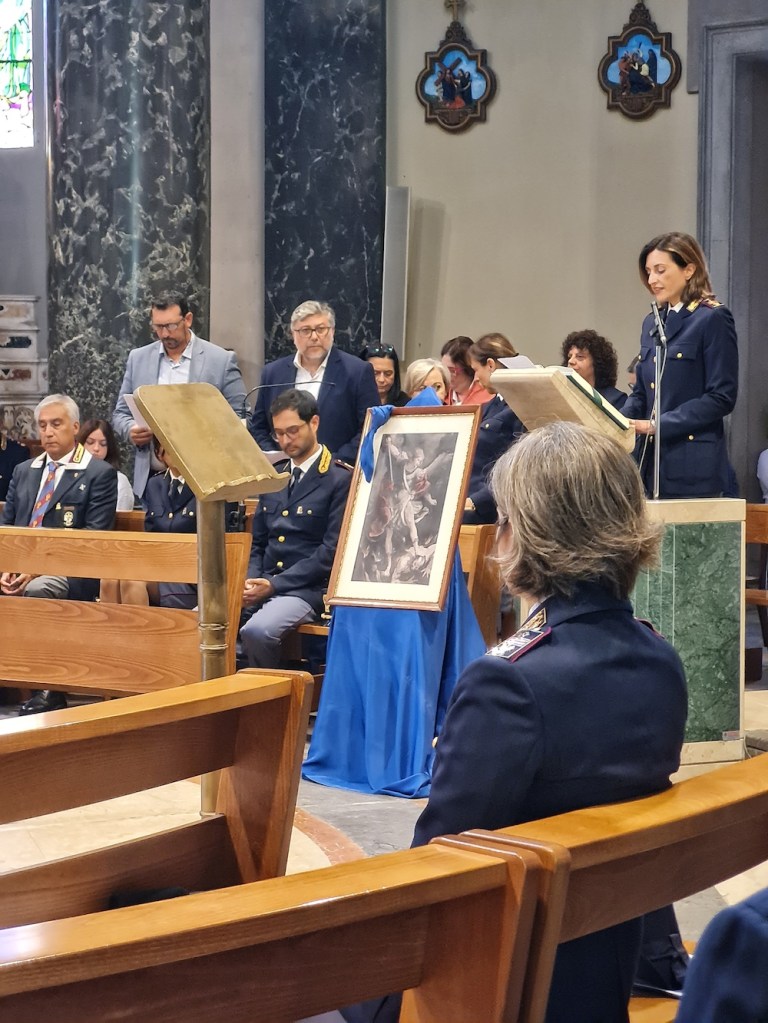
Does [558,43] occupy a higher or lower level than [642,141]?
higher

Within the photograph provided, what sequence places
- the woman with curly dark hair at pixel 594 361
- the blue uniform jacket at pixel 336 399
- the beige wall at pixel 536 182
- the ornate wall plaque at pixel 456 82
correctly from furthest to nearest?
1. the ornate wall plaque at pixel 456 82
2. the beige wall at pixel 536 182
3. the woman with curly dark hair at pixel 594 361
4. the blue uniform jacket at pixel 336 399

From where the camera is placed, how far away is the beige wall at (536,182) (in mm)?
8672

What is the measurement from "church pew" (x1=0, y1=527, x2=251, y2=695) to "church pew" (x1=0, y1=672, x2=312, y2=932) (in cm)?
246

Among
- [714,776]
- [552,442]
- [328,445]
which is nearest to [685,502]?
[328,445]

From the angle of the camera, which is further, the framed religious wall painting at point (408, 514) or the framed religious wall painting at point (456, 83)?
the framed religious wall painting at point (456, 83)

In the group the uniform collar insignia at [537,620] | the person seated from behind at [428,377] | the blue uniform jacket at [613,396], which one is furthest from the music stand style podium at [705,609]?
the uniform collar insignia at [537,620]

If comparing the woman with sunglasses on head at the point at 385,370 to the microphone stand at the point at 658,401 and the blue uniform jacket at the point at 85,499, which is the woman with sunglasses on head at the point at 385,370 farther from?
the microphone stand at the point at 658,401

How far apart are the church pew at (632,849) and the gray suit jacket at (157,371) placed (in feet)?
16.0

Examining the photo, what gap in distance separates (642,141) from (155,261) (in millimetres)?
3422

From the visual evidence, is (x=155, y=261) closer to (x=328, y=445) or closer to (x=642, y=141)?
(x=328, y=445)

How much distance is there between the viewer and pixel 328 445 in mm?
5934

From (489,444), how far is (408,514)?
97cm

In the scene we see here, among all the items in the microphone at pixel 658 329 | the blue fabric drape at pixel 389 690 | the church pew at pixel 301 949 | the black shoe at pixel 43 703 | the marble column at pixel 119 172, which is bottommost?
the black shoe at pixel 43 703

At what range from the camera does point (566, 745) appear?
62.0 inches
